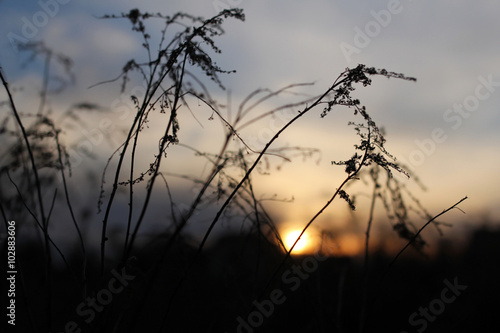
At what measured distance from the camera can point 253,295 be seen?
6.42 feet

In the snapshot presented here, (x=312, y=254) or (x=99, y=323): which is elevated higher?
(x=312, y=254)

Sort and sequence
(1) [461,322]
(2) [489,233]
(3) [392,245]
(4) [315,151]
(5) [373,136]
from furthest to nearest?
(2) [489,233]
(3) [392,245]
(1) [461,322]
(4) [315,151]
(5) [373,136]

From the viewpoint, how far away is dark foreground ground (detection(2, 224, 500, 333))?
61.8 inches

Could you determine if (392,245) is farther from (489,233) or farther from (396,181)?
(396,181)

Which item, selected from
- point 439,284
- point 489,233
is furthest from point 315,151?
point 489,233

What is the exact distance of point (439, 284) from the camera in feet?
12.4

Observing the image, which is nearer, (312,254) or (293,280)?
(293,280)

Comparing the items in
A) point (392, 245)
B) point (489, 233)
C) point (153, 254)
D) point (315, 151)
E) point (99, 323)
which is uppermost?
point (489, 233)

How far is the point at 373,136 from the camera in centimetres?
160

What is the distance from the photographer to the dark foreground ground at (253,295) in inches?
61.8

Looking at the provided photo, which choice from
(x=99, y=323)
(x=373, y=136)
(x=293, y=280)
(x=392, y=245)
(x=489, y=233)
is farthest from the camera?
(x=489, y=233)

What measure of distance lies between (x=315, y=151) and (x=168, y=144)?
0.82 meters

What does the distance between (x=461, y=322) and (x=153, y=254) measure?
176cm

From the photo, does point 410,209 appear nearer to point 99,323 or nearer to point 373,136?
point 373,136
